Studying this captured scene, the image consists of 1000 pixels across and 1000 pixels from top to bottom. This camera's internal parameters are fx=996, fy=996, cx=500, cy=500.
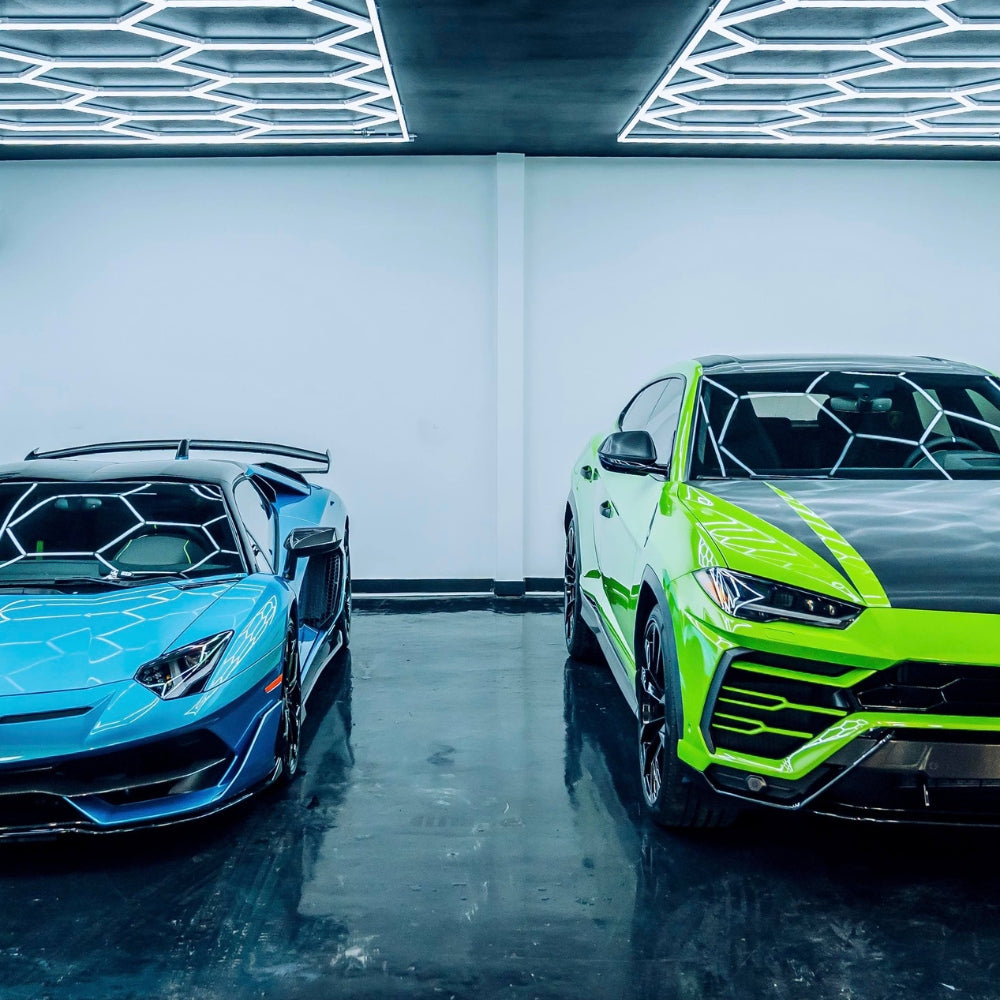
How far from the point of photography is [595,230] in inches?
304

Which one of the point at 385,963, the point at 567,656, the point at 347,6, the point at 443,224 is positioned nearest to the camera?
the point at 385,963

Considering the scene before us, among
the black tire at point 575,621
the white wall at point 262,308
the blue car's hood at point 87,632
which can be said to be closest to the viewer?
the blue car's hood at point 87,632

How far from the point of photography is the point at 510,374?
7.71 metres

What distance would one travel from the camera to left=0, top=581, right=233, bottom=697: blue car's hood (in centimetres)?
302

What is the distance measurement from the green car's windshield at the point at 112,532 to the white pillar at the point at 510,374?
13.0ft

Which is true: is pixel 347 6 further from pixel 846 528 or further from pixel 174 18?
pixel 846 528

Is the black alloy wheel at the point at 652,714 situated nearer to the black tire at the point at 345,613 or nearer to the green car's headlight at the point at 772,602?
the green car's headlight at the point at 772,602

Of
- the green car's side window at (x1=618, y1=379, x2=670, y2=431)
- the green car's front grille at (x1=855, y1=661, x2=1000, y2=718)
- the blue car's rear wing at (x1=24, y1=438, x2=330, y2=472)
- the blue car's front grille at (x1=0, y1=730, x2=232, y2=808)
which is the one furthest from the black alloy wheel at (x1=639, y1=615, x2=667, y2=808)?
the blue car's rear wing at (x1=24, y1=438, x2=330, y2=472)

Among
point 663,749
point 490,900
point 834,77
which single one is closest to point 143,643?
point 490,900

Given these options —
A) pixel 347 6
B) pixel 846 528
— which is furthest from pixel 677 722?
pixel 347 6

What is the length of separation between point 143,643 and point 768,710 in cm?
191

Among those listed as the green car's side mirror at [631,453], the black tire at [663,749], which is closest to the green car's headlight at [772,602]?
the black tire at [663,749]

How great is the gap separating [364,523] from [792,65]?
445cm

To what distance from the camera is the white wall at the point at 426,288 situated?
25.2 ft
